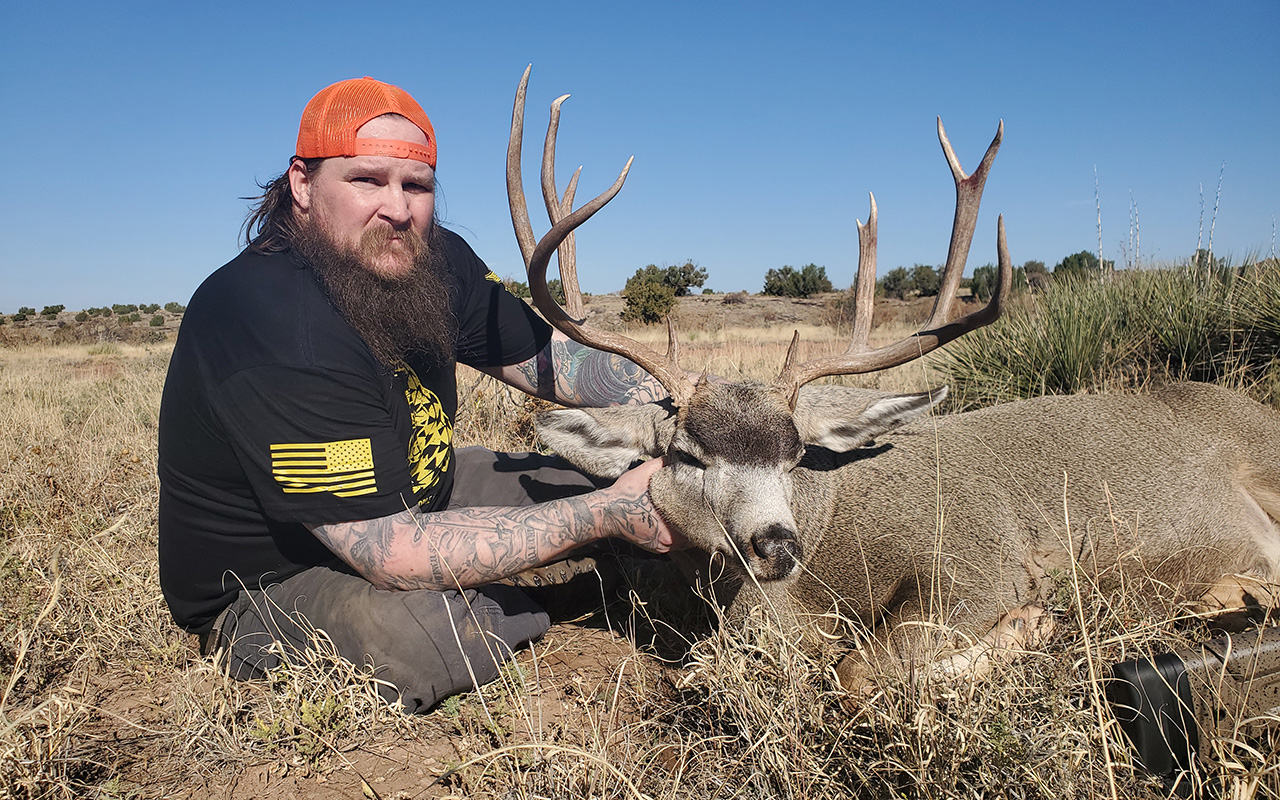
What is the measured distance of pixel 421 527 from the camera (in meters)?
2.85

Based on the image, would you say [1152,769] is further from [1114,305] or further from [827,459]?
[1114,305]

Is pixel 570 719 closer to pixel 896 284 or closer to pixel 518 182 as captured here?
pixel 518 182

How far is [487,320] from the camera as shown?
13.1ft

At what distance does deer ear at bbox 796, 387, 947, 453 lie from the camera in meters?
3.23

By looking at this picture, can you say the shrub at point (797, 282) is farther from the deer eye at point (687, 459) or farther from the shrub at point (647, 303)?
the deer eye at point (687, 459)

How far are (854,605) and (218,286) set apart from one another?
292cm

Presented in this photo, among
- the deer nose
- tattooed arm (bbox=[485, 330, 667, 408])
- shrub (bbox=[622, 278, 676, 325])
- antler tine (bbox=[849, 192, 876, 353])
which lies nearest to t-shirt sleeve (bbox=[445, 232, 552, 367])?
tattooed arm (bbox=[485, 330, 667, 408])

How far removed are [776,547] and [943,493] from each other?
1.39 m

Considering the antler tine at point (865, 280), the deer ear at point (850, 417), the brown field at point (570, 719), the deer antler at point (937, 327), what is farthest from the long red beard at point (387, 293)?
the antler tine at point (865, 280)

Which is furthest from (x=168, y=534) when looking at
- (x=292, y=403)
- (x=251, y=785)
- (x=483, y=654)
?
(x=483, y=654)

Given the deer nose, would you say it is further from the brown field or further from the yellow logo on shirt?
the yellow logo on shirt

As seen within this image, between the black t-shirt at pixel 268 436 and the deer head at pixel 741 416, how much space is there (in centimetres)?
71

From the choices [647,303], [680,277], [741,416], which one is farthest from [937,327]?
[680,277]

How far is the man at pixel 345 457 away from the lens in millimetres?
2707
